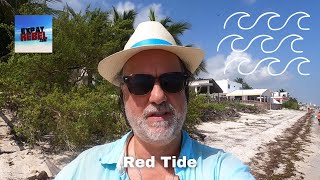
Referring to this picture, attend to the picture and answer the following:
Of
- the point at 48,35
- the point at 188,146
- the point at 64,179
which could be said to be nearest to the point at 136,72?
the point at 188,146

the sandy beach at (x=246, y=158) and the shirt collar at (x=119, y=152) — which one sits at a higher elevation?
the shirt collar at (x=119, y=152)

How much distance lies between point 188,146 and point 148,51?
436 mm

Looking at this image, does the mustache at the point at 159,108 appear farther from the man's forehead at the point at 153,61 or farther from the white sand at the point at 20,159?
the white sand at the point at 20,159

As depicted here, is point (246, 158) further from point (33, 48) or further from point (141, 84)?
point (141, 84)

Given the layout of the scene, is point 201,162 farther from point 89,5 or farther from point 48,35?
point 89,5

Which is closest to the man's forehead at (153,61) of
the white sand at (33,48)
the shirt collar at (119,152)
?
the shirt collar at (119,152)

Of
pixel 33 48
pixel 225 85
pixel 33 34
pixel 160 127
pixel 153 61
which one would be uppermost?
pixel 33 34

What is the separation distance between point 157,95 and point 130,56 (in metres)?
0.22

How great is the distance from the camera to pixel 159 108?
59.3 inches

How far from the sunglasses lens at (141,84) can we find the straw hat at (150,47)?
11 cm

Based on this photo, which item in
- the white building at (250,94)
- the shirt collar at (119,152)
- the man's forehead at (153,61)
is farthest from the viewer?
the white building at (250,94)

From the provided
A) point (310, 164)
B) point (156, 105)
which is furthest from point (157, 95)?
point (310, 164)

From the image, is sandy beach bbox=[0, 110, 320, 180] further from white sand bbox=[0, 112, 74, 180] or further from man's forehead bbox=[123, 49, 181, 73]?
man's forehead bbox=[123, 49, 181, 73]

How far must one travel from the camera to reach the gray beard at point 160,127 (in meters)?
1.48
